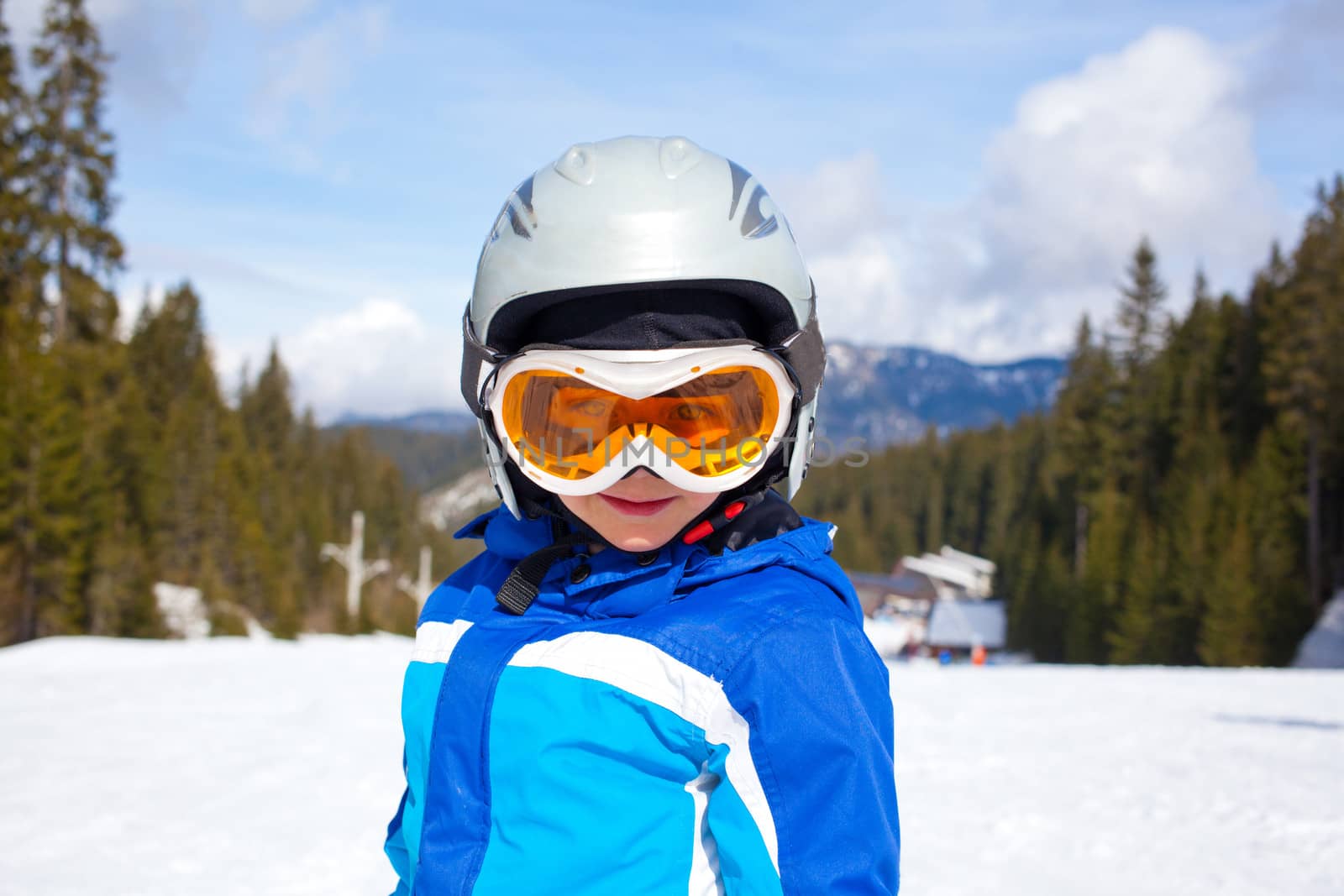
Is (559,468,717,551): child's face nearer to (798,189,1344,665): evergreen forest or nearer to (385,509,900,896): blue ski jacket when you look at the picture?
(385,509,900,896): blue ski jacket

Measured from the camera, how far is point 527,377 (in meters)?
1.75

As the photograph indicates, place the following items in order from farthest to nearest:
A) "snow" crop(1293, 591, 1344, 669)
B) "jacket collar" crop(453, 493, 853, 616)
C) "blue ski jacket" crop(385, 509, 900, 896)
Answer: "snow" crop(1293, 591, 1344, 669) → "jacket collar" crop(453, 493, 853, 616) → "blue ski jacket" crop(385, 509, 900, 896)

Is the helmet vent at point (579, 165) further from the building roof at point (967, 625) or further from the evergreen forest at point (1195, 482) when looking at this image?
the building roof at point (967, 625)

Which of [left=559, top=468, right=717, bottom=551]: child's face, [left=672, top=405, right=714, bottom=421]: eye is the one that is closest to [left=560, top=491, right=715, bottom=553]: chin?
[left=559, top=468, right=717, bottom=551]: child's face

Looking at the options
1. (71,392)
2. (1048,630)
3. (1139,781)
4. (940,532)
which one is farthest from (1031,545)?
(1139,781)

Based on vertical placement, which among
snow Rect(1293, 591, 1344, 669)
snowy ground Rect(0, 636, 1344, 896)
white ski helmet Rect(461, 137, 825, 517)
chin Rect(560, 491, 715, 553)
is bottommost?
snow Rect(1293, 591, 1344, 669)

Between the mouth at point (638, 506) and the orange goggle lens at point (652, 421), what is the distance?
2.8 inches

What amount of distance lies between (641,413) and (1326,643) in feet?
125

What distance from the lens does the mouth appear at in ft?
5.61

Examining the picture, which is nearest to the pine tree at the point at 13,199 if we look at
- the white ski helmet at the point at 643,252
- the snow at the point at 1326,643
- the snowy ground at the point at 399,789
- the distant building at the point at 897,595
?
the snowy ground at the point at 399,789

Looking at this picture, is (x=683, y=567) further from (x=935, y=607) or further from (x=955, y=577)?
(x=955, y=577)

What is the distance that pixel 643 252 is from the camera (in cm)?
165

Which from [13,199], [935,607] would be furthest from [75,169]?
[935,607]

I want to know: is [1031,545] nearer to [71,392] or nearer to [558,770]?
[71,392]
